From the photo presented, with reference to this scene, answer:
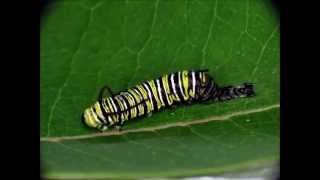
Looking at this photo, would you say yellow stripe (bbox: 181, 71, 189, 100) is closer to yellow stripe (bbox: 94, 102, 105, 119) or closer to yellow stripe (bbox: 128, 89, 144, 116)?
yellow stripe (bbox: 128, 89, 144, 116)

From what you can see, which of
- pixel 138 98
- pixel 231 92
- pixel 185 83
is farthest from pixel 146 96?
pixel 231 92

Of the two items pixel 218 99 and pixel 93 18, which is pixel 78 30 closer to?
pixel 93 18

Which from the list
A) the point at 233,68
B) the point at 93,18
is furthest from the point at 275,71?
the point at 93,18

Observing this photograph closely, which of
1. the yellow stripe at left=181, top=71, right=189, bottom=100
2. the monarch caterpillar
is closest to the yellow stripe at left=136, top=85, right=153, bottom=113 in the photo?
the monarch caterpillar

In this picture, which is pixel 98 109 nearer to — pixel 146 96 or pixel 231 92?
pixel 146 96

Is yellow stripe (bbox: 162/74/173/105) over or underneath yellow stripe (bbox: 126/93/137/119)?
over

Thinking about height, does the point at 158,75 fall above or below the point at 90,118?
above
